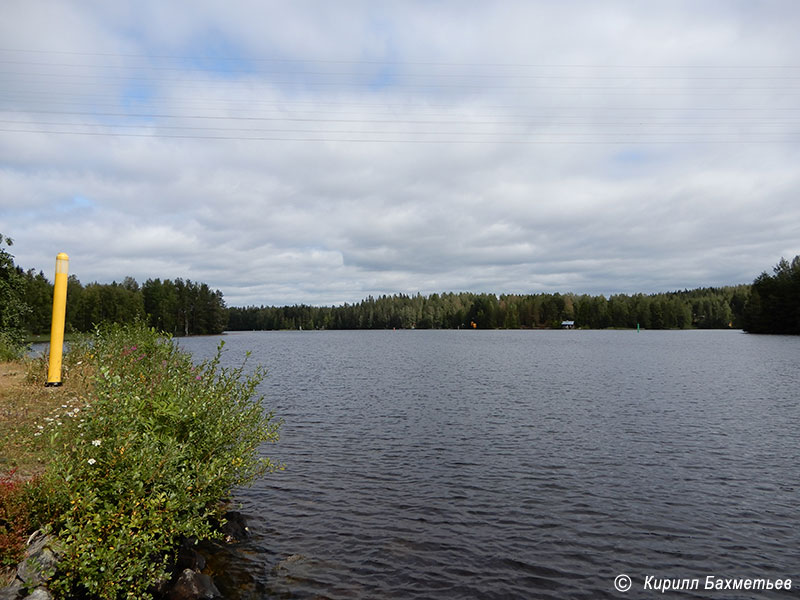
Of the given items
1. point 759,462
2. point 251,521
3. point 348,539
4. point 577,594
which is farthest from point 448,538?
point 759,462

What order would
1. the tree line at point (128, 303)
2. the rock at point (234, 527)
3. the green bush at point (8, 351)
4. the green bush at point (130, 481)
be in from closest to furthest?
the green bush at point (130, 481), the rock at point (234, 527), the green bush at point (8, 351), the tree line at point (128, 303)

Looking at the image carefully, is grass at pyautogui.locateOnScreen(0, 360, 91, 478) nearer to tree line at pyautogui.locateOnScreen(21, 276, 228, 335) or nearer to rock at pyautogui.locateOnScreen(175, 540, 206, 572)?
rock at pyautogui.locateOnScreen(175, 540, 206, 572)

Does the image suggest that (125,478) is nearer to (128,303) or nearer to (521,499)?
(521,499)

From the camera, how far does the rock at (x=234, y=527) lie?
529 inches

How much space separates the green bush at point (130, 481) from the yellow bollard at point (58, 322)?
1011cm

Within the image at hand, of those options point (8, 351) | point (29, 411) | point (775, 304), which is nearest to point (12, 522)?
point (29, 411)

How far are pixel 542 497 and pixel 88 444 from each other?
1360cm

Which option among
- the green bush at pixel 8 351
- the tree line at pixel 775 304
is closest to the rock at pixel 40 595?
the green bush at pixel 8 351

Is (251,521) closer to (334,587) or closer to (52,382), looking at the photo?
(334,587)

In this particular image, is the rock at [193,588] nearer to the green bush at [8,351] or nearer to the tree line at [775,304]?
the green bush at [8,351]

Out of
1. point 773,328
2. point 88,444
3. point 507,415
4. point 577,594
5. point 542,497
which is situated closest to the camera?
point 88,444

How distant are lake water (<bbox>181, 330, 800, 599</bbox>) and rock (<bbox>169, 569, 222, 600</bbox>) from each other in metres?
0.48

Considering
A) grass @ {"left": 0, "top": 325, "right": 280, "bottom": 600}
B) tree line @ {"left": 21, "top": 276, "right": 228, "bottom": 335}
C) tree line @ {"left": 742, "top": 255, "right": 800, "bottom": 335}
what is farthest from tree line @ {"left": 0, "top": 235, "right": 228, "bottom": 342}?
tree line @ {"left": 742, "top": 255, "right": 800, "bottom": 335}

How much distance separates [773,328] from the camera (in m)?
148
